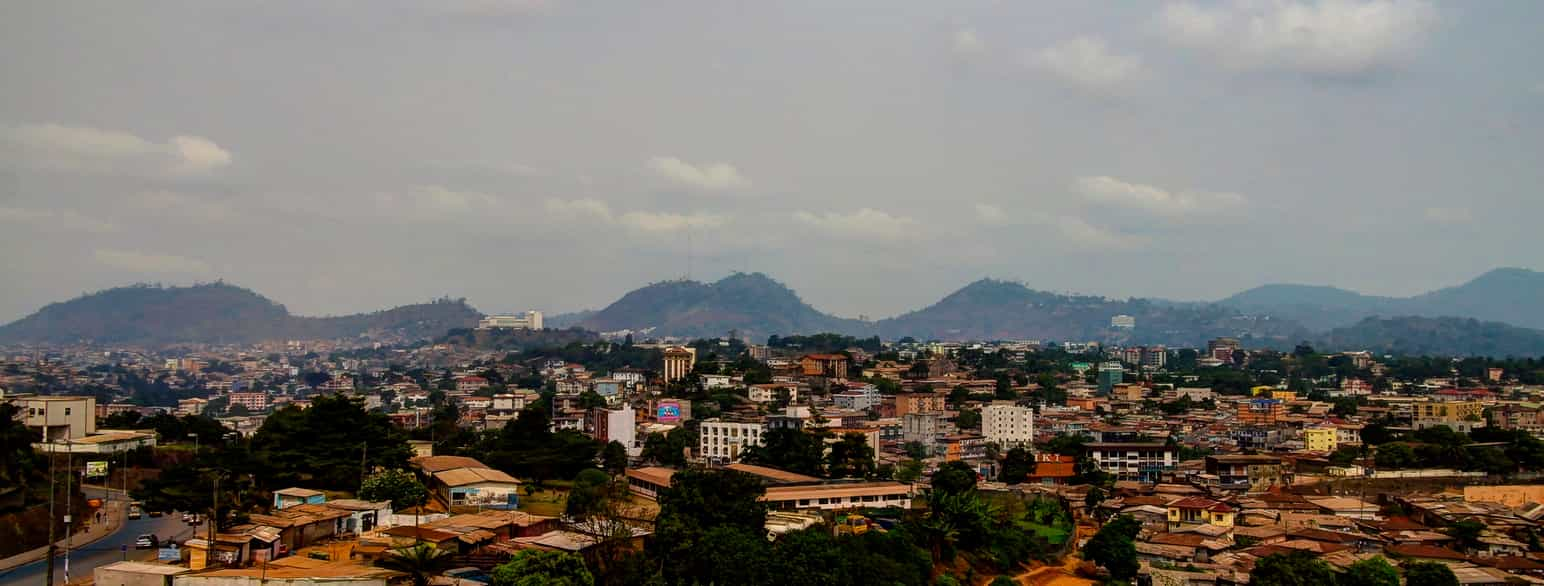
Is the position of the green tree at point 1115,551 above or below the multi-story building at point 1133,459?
below

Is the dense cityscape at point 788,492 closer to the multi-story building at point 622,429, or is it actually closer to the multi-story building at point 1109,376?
the multi-story building at point 622,429

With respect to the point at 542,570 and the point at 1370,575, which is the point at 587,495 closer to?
the point at 542,570

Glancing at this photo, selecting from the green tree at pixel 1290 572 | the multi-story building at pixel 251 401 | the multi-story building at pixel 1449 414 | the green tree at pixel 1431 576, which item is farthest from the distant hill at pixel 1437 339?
the green tree at pixel 1290 572

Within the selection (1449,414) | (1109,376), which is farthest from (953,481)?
(1109,376)

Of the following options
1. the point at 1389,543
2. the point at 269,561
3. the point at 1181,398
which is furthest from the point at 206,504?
the point at 1181,398

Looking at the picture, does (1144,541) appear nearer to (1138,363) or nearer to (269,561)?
(269,561)
